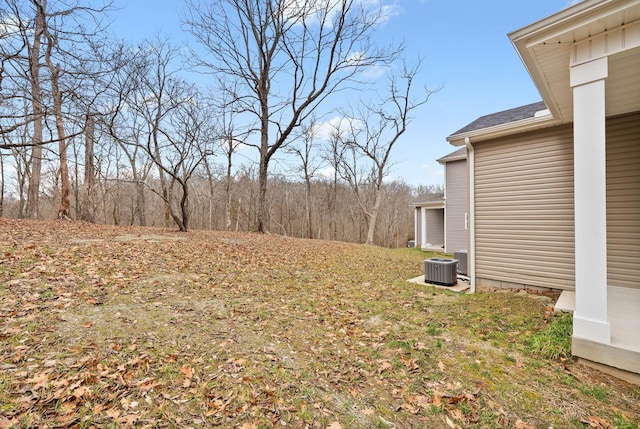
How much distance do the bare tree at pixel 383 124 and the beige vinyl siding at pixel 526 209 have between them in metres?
12.2

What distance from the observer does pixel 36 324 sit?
301 centimetres

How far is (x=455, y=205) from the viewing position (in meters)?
12.6

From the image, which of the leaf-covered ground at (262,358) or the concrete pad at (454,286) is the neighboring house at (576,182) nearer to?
the concrete pad at (454,286)

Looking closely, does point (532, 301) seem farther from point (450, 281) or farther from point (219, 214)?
point (219, 214)

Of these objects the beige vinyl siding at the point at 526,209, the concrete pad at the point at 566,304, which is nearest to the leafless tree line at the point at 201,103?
the beige vinyl siding at the point at 526,209

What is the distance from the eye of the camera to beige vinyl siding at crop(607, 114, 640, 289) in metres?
4.39

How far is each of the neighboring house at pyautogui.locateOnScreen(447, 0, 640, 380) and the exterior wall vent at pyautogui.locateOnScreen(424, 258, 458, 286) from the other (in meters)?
0.44

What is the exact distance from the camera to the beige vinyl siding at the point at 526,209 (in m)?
4.85

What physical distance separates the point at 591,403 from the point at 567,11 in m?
3.66

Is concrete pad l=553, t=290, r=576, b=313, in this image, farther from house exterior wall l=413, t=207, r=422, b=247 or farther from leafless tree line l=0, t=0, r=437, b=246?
house exterior wall l=413, t=207, r=422, b=247

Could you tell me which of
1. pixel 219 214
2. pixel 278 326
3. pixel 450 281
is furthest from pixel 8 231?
pixel 219 214

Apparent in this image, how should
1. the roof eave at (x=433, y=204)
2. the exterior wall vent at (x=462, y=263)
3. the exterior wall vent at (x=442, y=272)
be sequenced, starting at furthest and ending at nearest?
the roof eave at (x=433, y=204) → the exterior wall vent at (x=462, y=263) → the exterior wall vent at (x=442, y=272)

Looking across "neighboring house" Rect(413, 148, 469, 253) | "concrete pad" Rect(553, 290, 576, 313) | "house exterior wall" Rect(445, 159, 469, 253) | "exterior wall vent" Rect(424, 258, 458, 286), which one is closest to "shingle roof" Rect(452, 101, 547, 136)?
"exterior wall vent" Rect(424, 258, 458, 286)

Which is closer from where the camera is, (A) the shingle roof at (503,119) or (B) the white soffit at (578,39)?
(B) the white soffit at (578,39)
